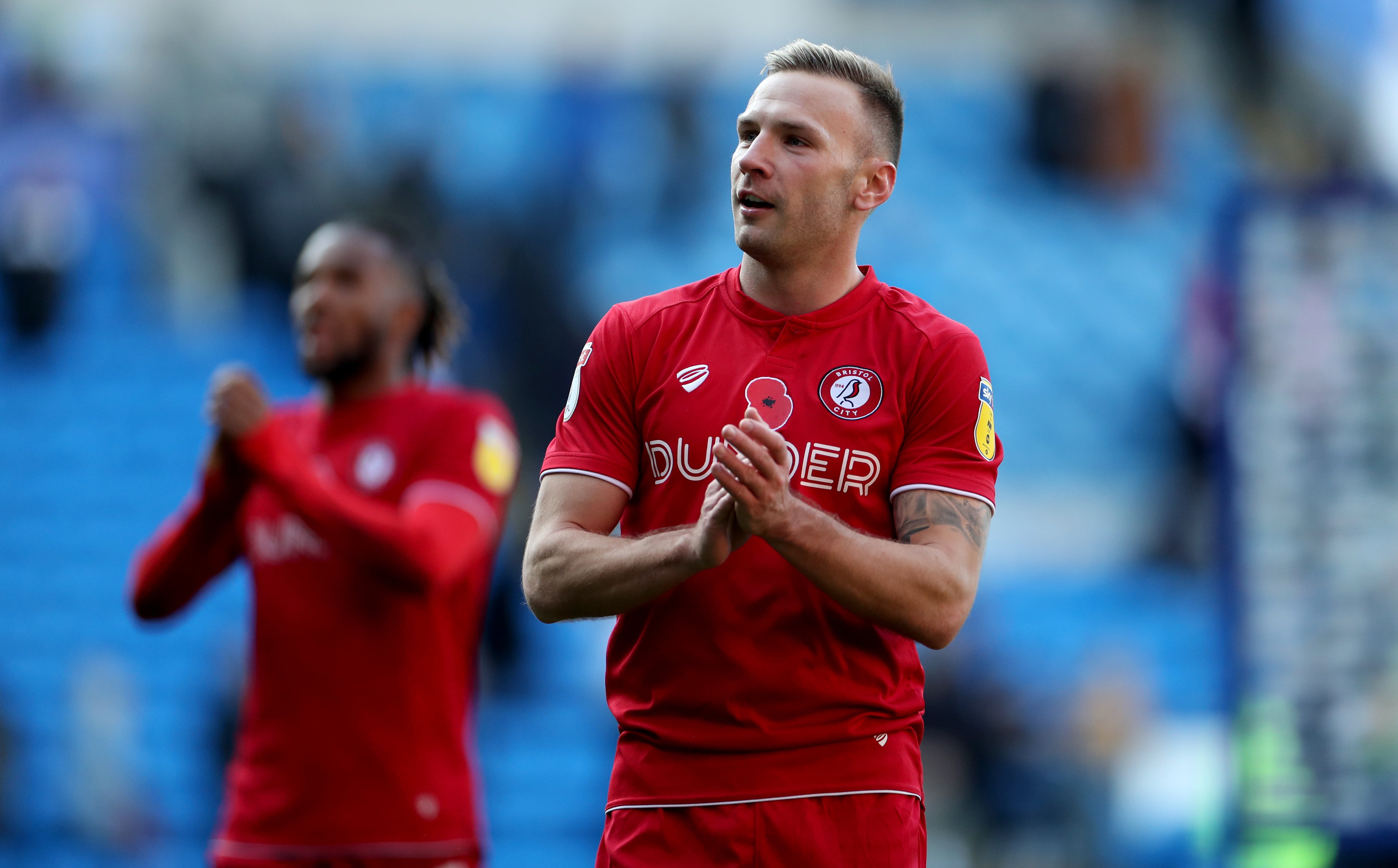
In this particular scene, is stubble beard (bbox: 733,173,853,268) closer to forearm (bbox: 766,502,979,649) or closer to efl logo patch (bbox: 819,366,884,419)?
efl logo patch (bbox: 819,366,884,419)

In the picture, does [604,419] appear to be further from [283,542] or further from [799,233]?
[283,542]

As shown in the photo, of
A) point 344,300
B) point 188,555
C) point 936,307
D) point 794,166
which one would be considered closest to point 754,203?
point 794,166

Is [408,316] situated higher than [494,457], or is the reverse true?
[408,316]

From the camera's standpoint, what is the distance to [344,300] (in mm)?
4195

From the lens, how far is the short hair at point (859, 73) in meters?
2.79

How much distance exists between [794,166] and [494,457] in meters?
1.70

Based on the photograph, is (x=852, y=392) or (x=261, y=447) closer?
(x=852, y=392)

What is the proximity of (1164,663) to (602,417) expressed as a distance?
8527 mm

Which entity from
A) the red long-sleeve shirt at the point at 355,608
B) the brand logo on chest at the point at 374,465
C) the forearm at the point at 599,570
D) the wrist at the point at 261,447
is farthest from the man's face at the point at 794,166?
the brand logo on chest at the point at 374,465

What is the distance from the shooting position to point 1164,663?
410 inches

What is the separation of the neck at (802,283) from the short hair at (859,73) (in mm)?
236

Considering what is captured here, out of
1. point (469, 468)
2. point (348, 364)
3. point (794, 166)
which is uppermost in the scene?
point (348, 364)

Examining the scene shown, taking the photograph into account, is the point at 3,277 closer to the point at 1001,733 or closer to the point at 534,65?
the point at 534,65

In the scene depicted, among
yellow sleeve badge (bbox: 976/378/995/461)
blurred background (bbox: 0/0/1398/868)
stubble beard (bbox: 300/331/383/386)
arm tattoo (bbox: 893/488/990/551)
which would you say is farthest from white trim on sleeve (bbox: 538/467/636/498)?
blurred background (bbox: 0/0/1398/868)
